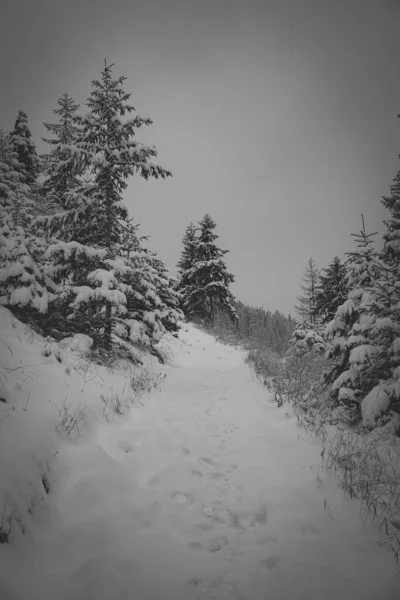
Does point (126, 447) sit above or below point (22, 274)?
below

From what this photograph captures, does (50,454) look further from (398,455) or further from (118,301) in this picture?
(398,455)

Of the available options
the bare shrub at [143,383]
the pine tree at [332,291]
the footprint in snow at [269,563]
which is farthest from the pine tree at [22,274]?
the pine tree at [332,291]

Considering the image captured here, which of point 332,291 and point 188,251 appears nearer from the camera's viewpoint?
point 332,291

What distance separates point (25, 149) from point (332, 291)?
21.9m

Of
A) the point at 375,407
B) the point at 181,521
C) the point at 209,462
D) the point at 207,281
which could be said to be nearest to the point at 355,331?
the point at 375,407

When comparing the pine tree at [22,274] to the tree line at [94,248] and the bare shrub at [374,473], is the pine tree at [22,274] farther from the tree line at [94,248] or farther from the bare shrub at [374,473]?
the bare shrub at [374,473]

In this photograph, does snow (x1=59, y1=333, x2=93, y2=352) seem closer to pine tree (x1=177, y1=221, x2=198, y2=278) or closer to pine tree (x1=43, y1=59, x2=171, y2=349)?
pine tree (x1=43, y1=59, x2=171, y2=349)

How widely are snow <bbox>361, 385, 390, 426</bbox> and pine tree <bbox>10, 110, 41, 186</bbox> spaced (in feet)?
65.2

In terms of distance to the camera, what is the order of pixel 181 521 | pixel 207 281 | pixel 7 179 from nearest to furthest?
pixel 181 521
pixel 7 179
pixel 207 281

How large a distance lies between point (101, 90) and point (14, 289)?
6.70 metres

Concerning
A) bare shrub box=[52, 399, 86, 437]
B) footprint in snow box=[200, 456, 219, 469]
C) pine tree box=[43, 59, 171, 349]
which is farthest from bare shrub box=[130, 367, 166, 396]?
footprint in snow box=[200, 456, 219, 469]

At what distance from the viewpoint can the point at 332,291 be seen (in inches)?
683

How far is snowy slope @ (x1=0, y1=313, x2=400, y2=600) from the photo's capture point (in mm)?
1940

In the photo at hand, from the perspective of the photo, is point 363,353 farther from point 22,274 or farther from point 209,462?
point 22,274
